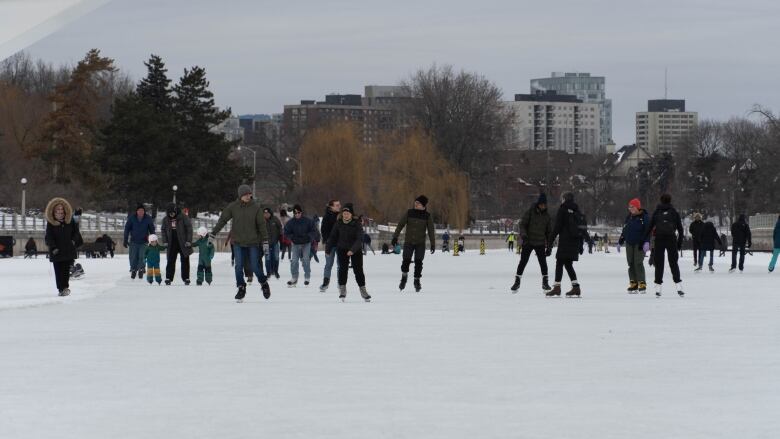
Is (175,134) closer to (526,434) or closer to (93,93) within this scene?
(93,93)

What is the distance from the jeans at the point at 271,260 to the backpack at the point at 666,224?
312 inches

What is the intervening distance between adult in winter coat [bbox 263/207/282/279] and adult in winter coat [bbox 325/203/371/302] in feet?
19.9

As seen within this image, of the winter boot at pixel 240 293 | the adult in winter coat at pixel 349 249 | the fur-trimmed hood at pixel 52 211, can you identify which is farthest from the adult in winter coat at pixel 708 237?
the fur-trimmed hood at pixel 52 211

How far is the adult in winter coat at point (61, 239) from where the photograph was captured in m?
19.5

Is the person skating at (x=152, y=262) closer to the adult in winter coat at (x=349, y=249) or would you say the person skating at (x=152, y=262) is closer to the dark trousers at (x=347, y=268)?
the adult in winter coat at (x=349, y=249)

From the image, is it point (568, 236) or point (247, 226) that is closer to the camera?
point (247, 226)

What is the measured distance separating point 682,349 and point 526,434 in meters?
4.73

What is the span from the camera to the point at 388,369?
10.1 metres

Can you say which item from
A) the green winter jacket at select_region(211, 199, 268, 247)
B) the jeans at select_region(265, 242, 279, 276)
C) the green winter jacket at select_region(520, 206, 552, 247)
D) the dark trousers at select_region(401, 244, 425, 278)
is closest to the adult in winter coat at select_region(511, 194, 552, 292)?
the green winter jacket at select_region(520, 206, 552, 247)

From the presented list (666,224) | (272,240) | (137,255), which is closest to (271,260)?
(272,240)

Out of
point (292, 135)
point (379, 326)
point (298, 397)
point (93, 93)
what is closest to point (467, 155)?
point (93, 93)

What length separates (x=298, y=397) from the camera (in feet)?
28.0

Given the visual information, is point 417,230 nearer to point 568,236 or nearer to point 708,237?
point 568,236

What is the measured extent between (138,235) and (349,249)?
7.65 meters
